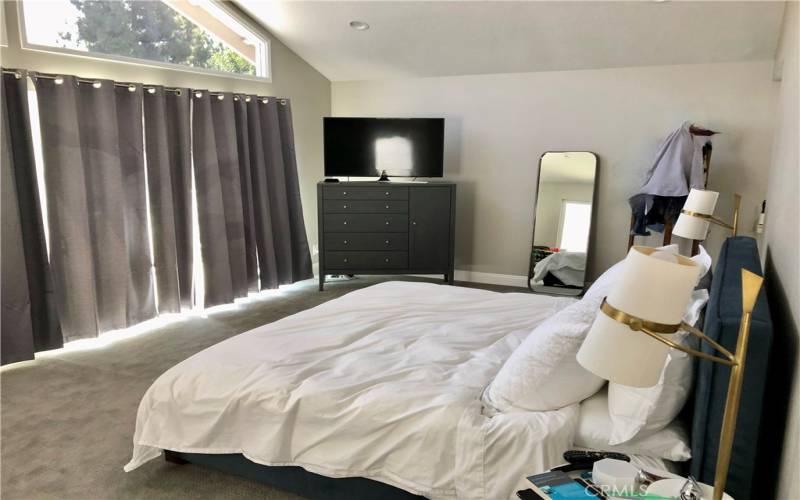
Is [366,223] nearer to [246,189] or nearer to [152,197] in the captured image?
[246,189]

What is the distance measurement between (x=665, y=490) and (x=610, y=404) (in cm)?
47

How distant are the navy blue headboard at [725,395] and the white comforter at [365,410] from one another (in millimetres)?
352

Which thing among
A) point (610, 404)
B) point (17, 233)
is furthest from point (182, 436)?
point (17, 233)

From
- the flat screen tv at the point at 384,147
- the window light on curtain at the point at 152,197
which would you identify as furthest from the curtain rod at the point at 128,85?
the flat screen tv at the point at 384,147

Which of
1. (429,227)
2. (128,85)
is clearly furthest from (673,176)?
(128,85)

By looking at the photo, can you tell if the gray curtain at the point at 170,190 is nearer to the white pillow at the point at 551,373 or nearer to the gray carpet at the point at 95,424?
the gray carpet at the point at 95,424

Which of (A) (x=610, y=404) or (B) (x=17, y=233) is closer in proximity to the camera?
(A) (x=610, y=404)

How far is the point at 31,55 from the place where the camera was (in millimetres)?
3264

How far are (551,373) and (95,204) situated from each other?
3.28m

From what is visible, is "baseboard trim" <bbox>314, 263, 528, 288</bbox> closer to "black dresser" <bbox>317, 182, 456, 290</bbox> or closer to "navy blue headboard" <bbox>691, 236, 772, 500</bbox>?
"black dresser" <bbox>317, 182, 456, 290</bbox>

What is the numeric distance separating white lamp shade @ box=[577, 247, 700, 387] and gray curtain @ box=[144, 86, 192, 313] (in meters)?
3.70

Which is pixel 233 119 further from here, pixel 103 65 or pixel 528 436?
pixel 528 436

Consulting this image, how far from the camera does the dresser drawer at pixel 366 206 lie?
4.94 m

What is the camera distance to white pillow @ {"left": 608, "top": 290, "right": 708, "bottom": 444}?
4.66 feet
